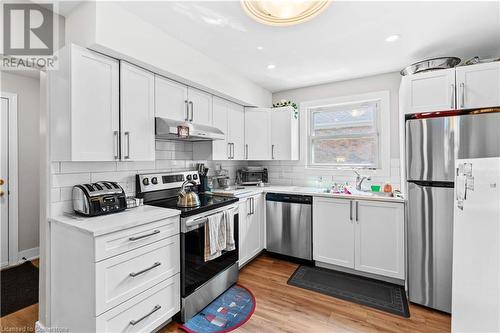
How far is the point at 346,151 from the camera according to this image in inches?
137

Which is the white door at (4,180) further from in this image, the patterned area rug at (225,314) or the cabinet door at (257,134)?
the cabinet door at (257,134)

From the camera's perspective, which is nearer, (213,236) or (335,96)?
(213,236)

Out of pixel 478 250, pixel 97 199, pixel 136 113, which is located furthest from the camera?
pixel 136 113

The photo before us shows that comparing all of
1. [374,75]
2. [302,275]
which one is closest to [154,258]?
[302,275]

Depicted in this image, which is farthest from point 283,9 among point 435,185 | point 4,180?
point 4,180

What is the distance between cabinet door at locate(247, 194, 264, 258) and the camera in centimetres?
299

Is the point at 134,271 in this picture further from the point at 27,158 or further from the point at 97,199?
the point at 27,158

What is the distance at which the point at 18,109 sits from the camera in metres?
3.03

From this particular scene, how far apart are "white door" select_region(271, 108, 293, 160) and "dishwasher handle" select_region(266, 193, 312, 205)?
2.22ft

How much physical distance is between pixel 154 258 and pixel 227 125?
6.42ft

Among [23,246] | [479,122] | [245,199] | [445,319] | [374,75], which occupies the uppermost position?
[374,75]

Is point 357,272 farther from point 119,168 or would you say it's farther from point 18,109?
point 18,109

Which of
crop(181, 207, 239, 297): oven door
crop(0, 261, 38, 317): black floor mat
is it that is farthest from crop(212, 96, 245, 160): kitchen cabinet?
crop(0, 261, 38, 317): black floor mat

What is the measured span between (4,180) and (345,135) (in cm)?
465
